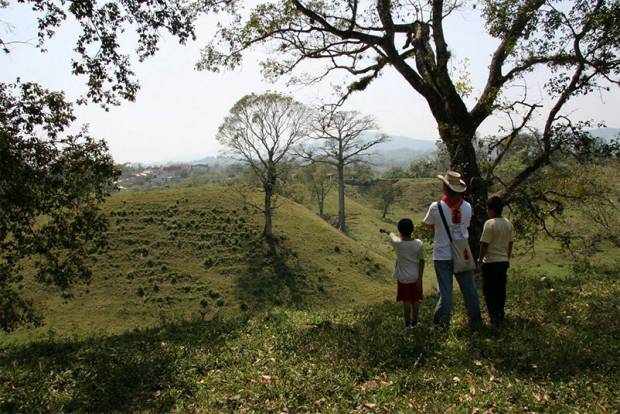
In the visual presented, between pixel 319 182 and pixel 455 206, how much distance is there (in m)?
65.5

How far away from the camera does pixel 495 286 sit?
7.91 metres

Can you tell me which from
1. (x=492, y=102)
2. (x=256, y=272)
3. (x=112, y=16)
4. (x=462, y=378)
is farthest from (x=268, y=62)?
(x=256, y=272)

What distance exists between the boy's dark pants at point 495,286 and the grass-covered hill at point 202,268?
60.3ft

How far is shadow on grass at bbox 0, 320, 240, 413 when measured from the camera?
20.4ft

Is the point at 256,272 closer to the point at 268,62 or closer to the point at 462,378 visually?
the point at 268,62

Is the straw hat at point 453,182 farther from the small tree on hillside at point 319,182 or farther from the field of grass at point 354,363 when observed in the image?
the small tree on hillside at point 319,182

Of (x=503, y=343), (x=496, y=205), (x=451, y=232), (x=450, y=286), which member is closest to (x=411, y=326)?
(x=450, y=286)

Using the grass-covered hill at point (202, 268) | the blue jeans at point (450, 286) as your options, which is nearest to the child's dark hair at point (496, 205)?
the blue jeans at point (450, 286)

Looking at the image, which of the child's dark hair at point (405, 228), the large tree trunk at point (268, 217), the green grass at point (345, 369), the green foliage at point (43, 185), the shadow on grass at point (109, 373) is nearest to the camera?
the green grass at point (345, 369)

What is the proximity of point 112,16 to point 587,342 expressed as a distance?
12.2 m

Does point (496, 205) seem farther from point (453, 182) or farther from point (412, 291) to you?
point (412, 291)

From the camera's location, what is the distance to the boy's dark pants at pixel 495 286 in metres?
7.88

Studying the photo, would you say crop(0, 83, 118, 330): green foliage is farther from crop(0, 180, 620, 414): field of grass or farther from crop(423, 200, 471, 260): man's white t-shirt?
crop(423, 200, 471, 260): man's white t-shirt

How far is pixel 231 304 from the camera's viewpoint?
28.7 m
